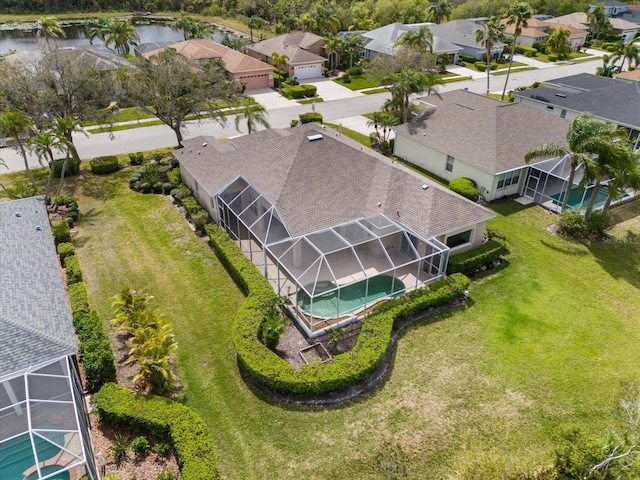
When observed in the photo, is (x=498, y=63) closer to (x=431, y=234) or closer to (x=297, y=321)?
(x=431, y=234)

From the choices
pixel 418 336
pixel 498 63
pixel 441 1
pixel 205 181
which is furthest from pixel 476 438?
pixel 441 1

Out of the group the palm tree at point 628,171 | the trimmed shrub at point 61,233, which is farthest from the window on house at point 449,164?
the trimmed shrub at point 61,233

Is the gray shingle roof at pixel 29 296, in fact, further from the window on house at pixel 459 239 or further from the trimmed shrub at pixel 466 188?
the trimmed shrub at pixel 466 188

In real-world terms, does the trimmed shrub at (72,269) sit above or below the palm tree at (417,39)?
below

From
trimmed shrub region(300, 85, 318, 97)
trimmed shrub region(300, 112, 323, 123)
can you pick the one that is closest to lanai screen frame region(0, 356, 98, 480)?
trimmed shrub region(300, 112, 323, 123)

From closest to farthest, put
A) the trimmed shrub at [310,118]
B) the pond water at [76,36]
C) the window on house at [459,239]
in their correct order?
1. the window on house at [459,239]
2. the trimmed shrub at [310,118]
3. the pond water at [76,36]

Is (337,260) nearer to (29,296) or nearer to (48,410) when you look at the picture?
(29,296)
